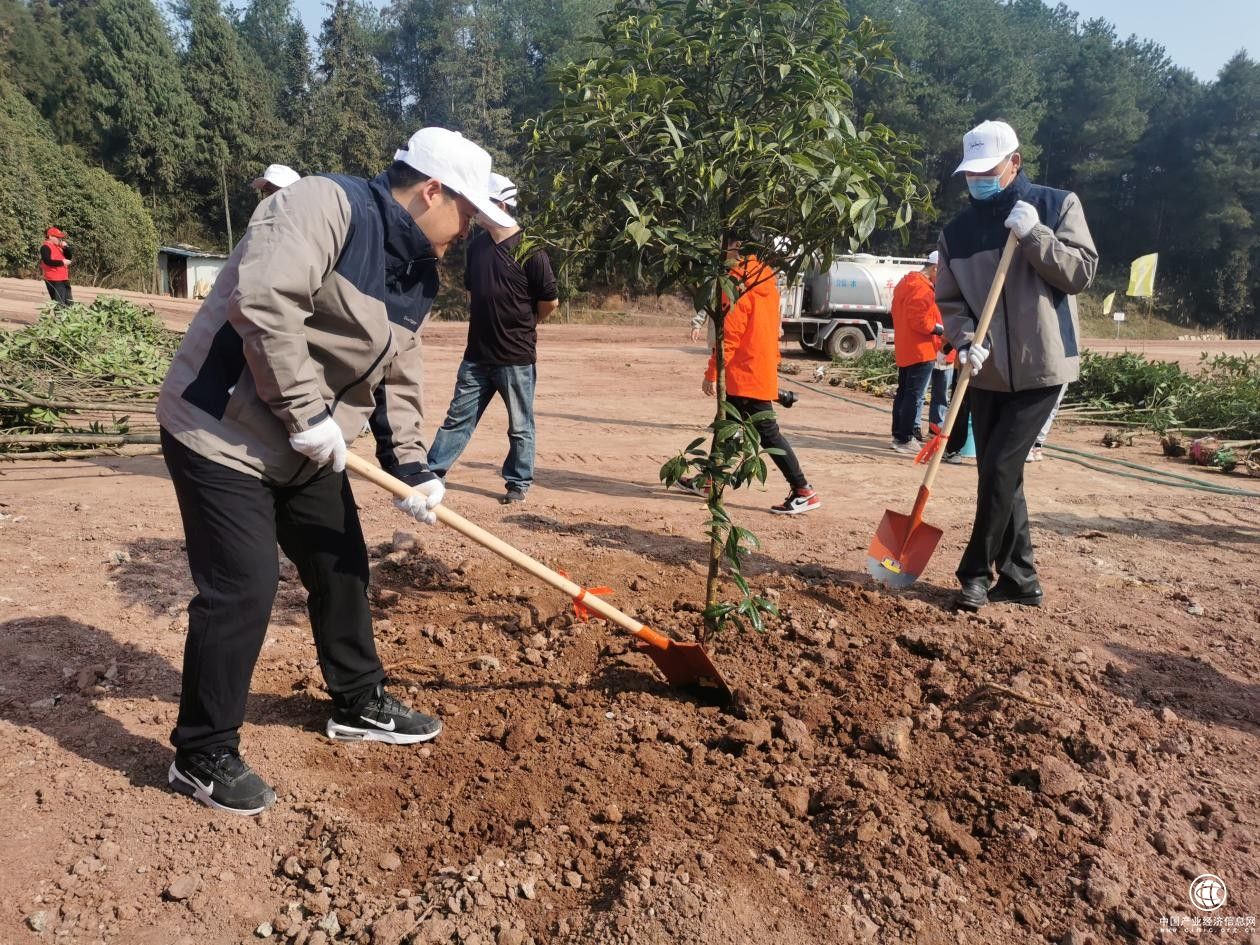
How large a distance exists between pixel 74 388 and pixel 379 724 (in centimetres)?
593

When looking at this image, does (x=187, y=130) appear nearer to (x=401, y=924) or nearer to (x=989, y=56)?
(x=989, y=56)

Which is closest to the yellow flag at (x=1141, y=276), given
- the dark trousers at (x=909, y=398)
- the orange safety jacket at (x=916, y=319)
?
the dark trousers at (x=909, y=398)

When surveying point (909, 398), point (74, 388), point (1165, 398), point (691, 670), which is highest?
point (1165, 398)

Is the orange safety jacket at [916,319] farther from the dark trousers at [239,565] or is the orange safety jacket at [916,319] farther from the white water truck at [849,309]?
the white water truck at [849,309]

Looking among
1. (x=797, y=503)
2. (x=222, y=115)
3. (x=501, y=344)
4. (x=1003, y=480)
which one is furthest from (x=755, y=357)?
(x=222, y=115)

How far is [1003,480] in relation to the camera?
427cm

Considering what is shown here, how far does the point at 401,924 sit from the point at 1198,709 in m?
3.06

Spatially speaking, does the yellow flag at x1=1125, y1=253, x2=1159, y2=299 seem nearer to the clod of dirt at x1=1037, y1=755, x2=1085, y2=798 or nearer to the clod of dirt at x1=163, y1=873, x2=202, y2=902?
the clod of dirt at x1=1037, y1=755, x2=1085, y2=798

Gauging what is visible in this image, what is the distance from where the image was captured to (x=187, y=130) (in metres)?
43.7

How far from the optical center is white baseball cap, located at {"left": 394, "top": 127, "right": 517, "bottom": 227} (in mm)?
2652

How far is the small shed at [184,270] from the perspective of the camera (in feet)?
119

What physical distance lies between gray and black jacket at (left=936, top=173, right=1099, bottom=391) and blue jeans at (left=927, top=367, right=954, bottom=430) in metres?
4.33

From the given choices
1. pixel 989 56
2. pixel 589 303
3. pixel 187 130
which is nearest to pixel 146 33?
pixel 187 130

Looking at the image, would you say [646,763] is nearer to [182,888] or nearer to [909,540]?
[182,888]
